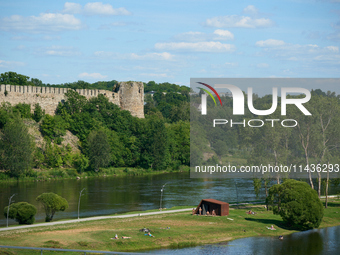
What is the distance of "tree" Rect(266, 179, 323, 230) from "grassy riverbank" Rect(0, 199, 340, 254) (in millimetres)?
960

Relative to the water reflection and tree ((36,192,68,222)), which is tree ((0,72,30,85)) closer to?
tree ((36,192,68,222))

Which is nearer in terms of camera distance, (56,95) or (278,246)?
(278,246)

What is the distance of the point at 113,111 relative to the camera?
8100 cm

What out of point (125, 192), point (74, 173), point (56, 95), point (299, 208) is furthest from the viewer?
point (56, 95)

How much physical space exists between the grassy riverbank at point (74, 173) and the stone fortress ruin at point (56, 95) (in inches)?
468

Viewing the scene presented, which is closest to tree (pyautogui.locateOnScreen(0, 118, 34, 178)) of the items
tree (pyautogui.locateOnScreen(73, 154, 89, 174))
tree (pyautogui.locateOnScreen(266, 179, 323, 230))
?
tree (pyautogui.locateOnScreen(73, 154, 89, 174))

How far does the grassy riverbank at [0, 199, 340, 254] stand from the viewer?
29.8 m

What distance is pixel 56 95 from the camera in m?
74.9

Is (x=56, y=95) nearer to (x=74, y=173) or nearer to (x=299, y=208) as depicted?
(x=74, y=173)

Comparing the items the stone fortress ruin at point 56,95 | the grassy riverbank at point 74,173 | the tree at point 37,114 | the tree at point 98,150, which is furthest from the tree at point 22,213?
the tree at point 37,114

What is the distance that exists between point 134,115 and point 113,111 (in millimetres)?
5062

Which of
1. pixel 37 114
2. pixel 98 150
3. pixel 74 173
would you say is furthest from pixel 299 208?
pixel 37 114

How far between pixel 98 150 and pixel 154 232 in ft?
120

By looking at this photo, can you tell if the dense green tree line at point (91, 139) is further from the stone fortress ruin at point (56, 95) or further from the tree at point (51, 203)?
the tree at point (51, 203)
